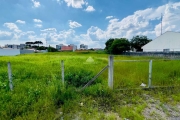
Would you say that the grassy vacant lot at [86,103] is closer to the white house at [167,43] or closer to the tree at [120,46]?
the white house at [167,43]

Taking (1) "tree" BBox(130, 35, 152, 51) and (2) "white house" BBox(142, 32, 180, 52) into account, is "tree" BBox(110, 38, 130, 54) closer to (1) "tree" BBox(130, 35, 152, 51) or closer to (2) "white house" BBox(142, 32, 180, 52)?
(2) "white house" BBox(142, 32, 180, 52)

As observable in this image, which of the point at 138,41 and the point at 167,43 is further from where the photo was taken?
the point at 138,41

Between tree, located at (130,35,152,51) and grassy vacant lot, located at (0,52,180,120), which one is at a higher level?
tree, located at (130,35,152,51)

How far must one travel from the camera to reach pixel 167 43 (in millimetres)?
22453

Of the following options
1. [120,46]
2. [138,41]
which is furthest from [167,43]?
[138,41]

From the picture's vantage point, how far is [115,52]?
32.6 meters

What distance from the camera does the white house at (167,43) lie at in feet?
67.6

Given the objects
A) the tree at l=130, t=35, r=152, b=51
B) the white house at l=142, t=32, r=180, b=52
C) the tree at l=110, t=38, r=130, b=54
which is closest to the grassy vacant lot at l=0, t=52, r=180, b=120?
the white house at l=142, t=32, r=180, b=52

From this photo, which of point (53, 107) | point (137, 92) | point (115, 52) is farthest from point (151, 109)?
point (115, 52)

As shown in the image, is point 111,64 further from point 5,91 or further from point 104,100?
point 5,91

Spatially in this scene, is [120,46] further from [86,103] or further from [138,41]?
[86,103]

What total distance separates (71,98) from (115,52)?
101ft

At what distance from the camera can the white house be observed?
67.6 feet

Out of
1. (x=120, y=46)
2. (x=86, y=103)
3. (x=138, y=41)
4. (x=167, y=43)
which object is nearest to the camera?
(x=86, y=103)
